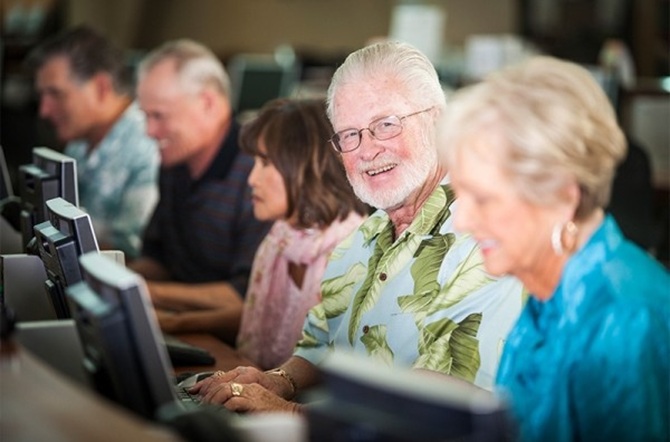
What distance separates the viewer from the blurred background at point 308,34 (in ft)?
32.1

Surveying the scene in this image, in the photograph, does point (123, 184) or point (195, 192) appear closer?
point (195, 192)

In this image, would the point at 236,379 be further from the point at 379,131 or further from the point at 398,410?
the point at 398,410

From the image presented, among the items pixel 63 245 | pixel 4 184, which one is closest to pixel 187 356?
pixel 63 245

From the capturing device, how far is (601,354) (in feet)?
6.26

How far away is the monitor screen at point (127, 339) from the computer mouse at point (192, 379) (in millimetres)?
1075

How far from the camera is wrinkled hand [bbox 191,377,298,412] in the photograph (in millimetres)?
2729

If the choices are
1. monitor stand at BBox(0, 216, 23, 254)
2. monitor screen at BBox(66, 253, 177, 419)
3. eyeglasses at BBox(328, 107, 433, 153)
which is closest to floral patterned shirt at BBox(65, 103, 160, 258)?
monitor stand at BBox(0, 216, 23, 254)

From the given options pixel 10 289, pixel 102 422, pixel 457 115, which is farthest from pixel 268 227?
pixel 102 422

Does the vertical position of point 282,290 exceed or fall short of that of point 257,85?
it exceeds it

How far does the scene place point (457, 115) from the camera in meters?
1.97

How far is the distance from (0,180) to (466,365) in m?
2.06

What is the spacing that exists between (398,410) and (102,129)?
4.30 metres

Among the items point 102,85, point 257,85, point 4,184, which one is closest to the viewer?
point 4,184

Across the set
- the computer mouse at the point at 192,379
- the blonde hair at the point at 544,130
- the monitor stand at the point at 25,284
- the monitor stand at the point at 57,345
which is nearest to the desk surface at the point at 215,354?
the computer mouse at the point at 192,379
